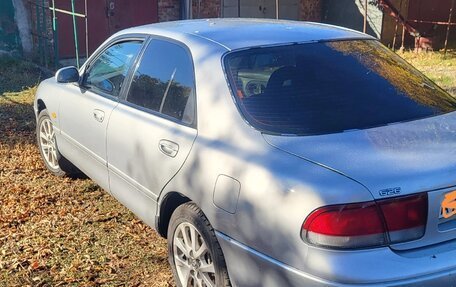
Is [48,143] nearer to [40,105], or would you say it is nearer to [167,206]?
[40,105]

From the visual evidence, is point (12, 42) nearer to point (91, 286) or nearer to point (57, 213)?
point (57, 213)

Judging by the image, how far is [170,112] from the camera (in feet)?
11.3

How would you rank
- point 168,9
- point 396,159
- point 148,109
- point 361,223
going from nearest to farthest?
1. point 361,223
2. point 396,159
3. point 148,109
4. point 168,9

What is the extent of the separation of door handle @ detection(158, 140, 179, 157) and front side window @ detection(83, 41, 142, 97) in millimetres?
918

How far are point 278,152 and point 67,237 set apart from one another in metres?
2.35

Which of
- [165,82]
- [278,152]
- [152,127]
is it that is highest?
[165,82]

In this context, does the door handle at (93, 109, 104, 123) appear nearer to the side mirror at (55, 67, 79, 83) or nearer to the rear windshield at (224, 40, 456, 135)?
the side mirror at (55, 67, 79, 83)

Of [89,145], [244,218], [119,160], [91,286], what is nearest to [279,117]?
[244,218]

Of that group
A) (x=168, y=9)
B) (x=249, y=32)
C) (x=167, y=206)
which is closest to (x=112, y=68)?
(x=249, y=32)

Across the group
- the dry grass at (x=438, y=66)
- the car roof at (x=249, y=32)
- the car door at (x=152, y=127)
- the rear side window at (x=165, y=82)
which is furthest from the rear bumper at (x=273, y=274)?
the dry grass at (x=438, y=66)

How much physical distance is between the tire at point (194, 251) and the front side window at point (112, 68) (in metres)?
1.29

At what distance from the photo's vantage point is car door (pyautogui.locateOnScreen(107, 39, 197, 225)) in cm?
326

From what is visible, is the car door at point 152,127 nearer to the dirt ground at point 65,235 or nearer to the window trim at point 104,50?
the window trim at point 104,50

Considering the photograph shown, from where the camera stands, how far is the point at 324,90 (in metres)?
3.06
